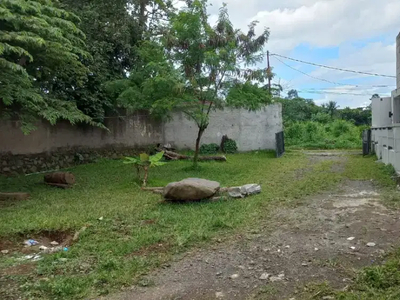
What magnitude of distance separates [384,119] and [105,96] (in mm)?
9716

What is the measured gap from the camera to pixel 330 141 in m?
18.4

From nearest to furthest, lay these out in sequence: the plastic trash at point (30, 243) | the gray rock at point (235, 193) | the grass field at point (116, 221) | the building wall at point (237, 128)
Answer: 1. the grass field at point (116, 221)
2. the plastic trash at point (30, 243)
3. the gray rock at point (235, 193)
4. the building wall at point (237, 128)

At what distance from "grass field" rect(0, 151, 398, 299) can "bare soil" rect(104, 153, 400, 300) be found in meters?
0.28

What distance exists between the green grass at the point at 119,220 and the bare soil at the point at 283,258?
11.1 inches

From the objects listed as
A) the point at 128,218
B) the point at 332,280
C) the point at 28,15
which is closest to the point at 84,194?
the point at 128,218

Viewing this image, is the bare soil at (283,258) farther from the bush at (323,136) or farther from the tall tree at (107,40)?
the bush at (323,136)

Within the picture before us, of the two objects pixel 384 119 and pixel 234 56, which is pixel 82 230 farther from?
pixel 384 119

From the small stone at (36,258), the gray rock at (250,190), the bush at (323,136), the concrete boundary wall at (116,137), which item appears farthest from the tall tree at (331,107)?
the small stone at (36,258)

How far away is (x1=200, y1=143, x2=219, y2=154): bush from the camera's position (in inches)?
598

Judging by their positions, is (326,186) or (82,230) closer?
(82,230)

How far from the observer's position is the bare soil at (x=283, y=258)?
315 centimetres

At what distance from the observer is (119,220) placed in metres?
5.46

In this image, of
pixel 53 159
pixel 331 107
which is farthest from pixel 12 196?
pixel 331 107

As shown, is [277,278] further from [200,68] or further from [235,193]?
[200,68]
